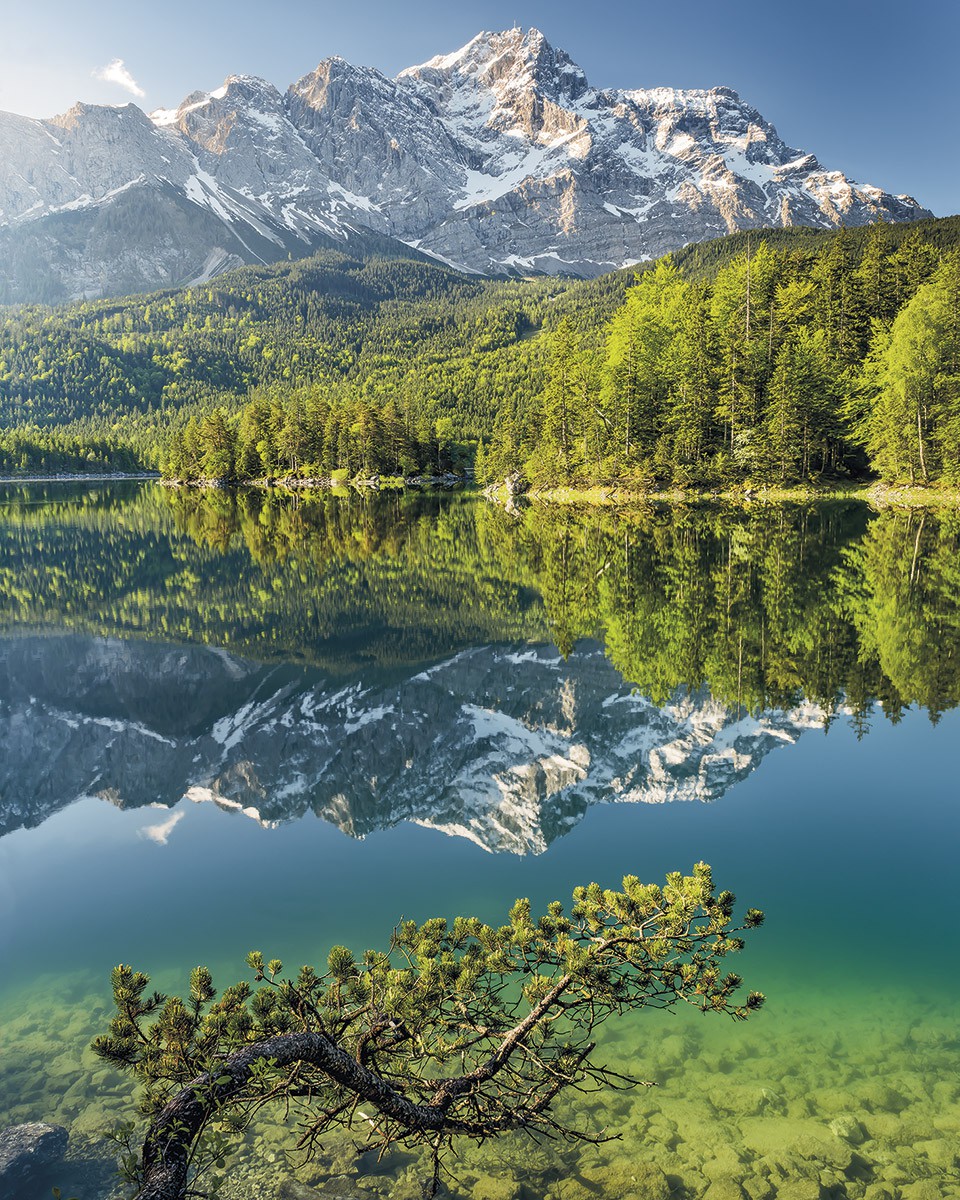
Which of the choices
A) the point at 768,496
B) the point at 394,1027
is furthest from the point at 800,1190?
the point at 768,496

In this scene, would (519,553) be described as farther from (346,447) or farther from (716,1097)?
(346,447)

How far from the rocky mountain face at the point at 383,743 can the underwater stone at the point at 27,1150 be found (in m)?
5.35

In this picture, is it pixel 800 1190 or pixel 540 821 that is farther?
pixel 540 821

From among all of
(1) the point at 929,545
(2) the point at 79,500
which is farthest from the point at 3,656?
(2) the point at 79,500

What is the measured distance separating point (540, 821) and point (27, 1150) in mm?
6888

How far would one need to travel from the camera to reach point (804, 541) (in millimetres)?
34625

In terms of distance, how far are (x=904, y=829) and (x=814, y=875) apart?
6.98 ft

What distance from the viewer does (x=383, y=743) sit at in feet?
46.2

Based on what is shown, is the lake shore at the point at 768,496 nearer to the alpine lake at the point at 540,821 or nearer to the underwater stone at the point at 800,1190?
the alpine lake at the point at 540,821

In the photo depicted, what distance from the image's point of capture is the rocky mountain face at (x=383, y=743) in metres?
11.6

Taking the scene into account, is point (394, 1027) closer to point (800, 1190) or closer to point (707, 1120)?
point (707, 1120)

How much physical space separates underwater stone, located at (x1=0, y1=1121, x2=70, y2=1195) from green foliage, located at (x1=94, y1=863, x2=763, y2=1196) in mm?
1774

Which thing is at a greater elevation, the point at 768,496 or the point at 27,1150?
the point at 768,496

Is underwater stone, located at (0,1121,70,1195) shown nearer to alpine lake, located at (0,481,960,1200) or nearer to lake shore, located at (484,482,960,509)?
alpine lake, located at (0,481,960,1200)
